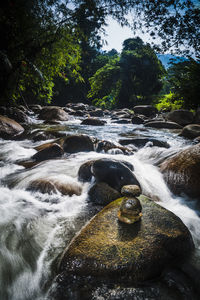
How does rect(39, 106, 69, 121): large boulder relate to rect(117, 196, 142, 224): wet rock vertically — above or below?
above

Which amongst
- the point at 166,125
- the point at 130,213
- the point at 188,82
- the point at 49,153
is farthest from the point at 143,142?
the point at 188,82

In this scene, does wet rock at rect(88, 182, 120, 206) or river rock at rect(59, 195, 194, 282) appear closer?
river rock at rect(59, 195, 194, 282)

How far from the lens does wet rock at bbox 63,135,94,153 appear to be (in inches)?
195

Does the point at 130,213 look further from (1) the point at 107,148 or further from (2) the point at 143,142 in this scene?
(2) the point at 143,142

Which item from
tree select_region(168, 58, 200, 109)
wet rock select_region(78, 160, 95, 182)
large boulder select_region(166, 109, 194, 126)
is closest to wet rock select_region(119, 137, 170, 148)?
wet rock select_region(78, 160, 95, 182)

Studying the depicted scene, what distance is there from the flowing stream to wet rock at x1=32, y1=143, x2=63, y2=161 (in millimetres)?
396

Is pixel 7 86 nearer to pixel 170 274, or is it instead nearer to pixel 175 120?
pixel 170 274

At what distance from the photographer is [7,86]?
21.6ft

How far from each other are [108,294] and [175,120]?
1054 cm

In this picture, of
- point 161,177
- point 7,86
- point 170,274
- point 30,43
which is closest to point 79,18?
point 30,43

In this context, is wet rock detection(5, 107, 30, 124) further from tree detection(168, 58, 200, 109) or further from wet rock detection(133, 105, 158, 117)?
wet rock detection(133, 105, 158, 117)

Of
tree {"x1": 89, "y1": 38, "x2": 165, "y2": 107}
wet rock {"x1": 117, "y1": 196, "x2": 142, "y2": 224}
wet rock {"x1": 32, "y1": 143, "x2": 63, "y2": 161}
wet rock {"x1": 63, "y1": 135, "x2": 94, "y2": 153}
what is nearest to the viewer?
wet rock {"x1": 117, "y1": 196, "x2": 142, "y2": 224}

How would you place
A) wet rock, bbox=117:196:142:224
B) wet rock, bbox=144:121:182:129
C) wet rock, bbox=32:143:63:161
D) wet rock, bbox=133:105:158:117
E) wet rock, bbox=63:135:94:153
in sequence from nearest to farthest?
wet rock, bbox=117:196:142:224 < wet rock, bbox=32:143:63:161 < wet rock, bbox=63:135:94:153 < wet rock, bbox=144:121:182:129 < wet rock, bbox=133:105:158:117

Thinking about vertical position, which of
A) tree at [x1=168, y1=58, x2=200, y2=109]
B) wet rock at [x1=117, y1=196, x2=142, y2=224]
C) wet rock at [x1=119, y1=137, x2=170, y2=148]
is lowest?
wet rock at [x1=119, y1=137, x2=170, y2=148]
